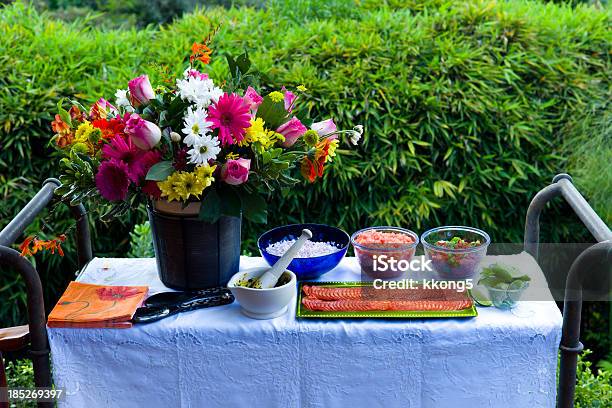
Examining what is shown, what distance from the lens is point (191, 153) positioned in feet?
4.54

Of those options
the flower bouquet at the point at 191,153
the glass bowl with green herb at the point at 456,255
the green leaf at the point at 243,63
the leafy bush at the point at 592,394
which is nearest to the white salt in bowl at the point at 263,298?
the flower bouquet at the point at 191,153

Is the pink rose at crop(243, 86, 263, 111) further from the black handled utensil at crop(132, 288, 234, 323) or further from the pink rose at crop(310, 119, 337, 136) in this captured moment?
the black handled utensil at crop(132, 288, 234, 323)

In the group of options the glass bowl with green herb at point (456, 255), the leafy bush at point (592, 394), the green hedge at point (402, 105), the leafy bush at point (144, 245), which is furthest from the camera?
the green hedge at point (402, 105)

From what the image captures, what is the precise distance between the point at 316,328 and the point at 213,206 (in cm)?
32

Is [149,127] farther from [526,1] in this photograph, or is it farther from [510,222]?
[526,1]

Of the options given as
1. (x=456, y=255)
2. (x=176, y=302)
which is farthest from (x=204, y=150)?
(x=456, y=255)

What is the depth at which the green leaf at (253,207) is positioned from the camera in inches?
58.3

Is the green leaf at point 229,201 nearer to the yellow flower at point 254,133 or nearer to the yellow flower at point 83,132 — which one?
the yellow flower at point 254,133

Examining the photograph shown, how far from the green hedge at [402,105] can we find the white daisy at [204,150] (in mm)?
1316

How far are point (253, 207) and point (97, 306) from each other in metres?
0.41

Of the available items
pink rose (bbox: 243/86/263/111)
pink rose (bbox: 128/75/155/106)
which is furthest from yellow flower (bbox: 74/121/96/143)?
pink rose (bbox: 243/86/263/111)

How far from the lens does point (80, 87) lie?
2.78 meters

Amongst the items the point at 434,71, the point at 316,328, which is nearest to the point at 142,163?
the point at 316,328

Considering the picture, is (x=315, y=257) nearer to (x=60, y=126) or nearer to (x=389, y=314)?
(x=389, y=314)
